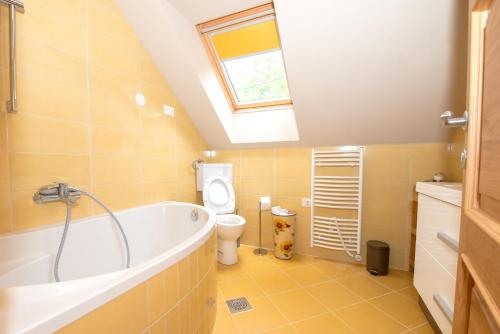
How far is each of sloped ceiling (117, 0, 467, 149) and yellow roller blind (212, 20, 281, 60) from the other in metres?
0.22

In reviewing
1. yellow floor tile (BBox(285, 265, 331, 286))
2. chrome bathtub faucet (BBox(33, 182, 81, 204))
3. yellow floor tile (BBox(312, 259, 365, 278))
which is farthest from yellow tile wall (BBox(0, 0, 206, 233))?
yellow floor tile (BBox(312, 259, 365, 278))

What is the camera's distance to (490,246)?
415 mm

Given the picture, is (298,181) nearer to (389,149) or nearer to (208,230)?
(389,149)

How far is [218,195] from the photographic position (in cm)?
245

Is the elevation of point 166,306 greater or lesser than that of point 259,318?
greater

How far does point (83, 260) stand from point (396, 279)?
2475 mm

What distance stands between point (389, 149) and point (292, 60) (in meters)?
1.27

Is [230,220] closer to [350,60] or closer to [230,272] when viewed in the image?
[230,272]

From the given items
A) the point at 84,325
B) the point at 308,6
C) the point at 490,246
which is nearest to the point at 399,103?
the point at 308,6

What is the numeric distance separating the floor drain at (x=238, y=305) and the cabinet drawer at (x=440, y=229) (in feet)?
3.98

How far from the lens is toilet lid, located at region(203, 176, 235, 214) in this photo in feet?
7.88

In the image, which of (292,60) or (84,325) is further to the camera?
(292,60)

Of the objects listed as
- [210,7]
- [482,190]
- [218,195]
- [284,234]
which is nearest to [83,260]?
[218,195]

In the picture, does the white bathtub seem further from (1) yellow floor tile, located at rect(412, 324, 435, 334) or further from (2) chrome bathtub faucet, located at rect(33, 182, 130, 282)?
(1) yellow floor tile, located at rect(412, 324, 435, 334)
